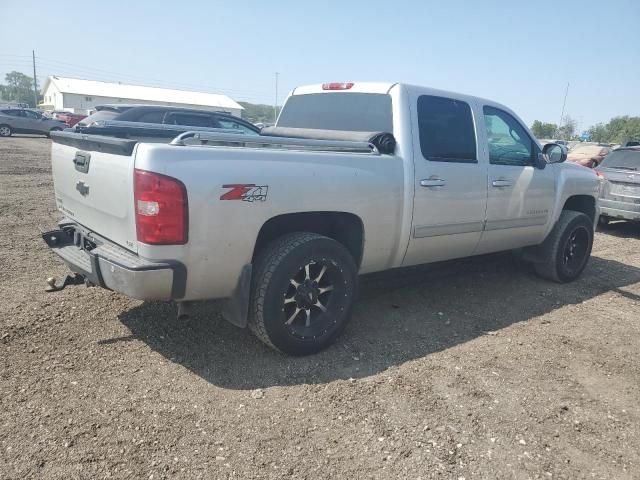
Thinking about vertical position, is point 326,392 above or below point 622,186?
below

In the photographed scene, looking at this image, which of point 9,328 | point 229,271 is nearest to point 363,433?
point 229,271

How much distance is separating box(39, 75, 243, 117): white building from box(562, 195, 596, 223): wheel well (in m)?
Answer: 63.7

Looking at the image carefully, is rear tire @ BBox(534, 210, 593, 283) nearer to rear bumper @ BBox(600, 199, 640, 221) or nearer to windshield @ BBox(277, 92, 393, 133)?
windshield @ BBox(277, 92, 393, 133)

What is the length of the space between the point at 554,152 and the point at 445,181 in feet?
5.84

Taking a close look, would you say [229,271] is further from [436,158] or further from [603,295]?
[603,295]

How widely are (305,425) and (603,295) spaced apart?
4.16 m

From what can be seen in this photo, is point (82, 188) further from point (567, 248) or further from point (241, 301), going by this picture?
point (567, 248)

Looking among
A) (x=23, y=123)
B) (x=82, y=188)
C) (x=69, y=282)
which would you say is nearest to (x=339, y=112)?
(x=82, y=188)

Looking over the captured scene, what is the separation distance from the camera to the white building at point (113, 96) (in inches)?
2653

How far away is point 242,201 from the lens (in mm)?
3047

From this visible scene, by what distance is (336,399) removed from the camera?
310 cm

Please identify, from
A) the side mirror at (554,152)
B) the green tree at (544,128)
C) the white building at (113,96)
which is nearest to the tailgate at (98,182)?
the side mirror at (554,152)

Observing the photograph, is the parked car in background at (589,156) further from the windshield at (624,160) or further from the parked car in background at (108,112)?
the parked car in background at (108,112)

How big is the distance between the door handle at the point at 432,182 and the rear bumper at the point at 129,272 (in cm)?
205
